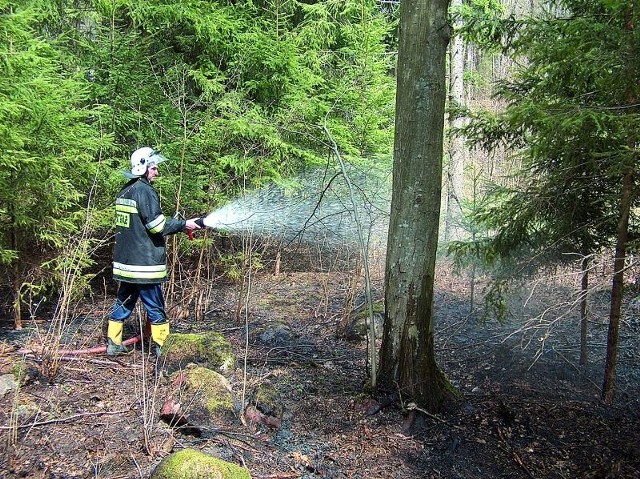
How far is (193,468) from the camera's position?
2.77 m

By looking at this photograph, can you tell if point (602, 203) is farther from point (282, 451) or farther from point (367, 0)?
point (367, 0)

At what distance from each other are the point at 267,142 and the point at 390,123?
3.57 metres

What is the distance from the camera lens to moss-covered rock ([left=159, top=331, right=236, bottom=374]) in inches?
187

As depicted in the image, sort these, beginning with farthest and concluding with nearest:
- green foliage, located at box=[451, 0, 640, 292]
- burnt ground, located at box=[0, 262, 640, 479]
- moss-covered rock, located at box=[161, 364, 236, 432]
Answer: green foliage, located at box=[451, 0, 640, 292] < moss-covered rock, located at box=[161, 364, 236, 432] < burnt ground, located at box=[0, 262, 640, 479]

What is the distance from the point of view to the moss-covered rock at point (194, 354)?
4746 mm

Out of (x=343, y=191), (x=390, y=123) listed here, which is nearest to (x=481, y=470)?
(x=343, y=191)

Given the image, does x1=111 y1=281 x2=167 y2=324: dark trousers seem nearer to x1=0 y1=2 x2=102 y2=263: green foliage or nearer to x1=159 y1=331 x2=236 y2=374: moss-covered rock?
x1=159 y1=331 x2=236 y2=374: moss-covered rock

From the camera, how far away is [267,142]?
8070mm

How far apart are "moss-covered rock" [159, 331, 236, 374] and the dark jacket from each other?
75cm

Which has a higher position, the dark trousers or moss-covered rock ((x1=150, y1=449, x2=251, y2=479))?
the dark trousers

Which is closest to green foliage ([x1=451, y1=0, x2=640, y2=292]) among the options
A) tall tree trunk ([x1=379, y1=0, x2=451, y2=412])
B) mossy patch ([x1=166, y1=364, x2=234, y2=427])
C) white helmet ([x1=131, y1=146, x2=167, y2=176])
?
tall tree trunk ([x1=379, y1=0, x2=451, y2=412])

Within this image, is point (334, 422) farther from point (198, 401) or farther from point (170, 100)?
point (170, 100)

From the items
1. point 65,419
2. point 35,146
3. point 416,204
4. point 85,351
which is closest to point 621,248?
point 416,204

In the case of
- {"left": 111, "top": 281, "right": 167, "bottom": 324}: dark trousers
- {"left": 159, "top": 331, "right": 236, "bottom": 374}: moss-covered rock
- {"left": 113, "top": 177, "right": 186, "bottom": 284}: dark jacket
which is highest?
{"left": 113, "top": 177, "right": 186, "bottom": 284}: dark jacket
